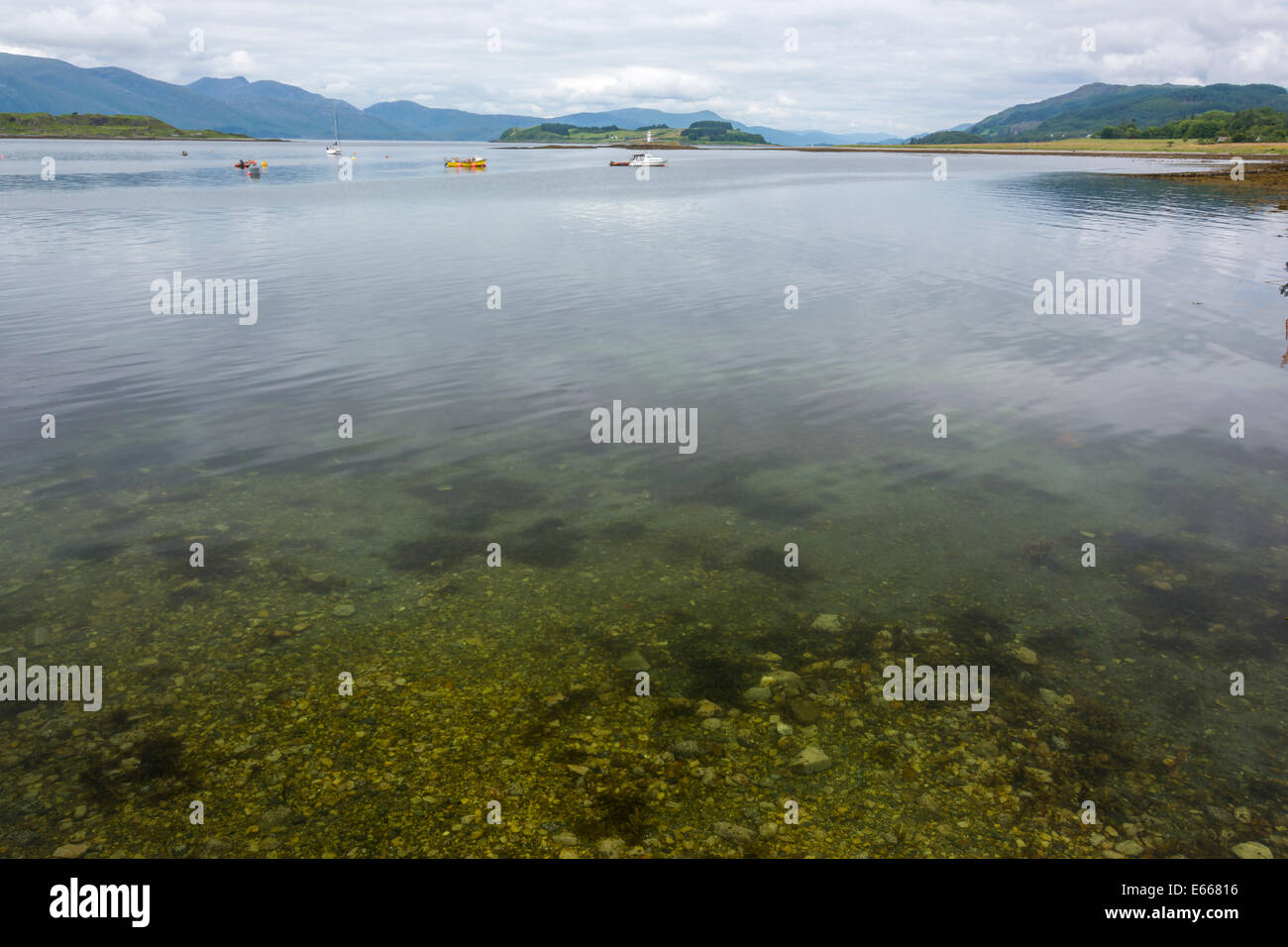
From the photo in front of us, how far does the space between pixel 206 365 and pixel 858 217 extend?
65791 mm

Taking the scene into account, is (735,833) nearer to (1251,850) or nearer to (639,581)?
(1251,850)

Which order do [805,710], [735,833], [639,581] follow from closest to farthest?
[735,833]
[805,710]
[639,581]

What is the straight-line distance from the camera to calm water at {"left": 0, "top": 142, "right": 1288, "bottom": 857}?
8844 mm

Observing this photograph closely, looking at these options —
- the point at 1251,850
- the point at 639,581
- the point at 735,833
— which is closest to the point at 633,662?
the point at 639,581

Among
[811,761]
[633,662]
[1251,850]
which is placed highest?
[633,662]

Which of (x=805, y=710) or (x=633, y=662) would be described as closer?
(x=805, y=710)

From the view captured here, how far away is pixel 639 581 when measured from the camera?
44.8 feet

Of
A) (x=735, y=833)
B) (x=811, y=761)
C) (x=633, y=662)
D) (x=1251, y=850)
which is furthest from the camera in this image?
(x=633, y=662)

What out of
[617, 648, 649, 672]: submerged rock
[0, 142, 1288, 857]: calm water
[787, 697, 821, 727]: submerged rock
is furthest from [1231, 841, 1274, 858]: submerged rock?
[617, 648, 649, 672]: submerged rock

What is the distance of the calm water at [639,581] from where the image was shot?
8.84 metres

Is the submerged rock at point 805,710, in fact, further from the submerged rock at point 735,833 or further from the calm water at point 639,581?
the submerged rock at point 735,833
